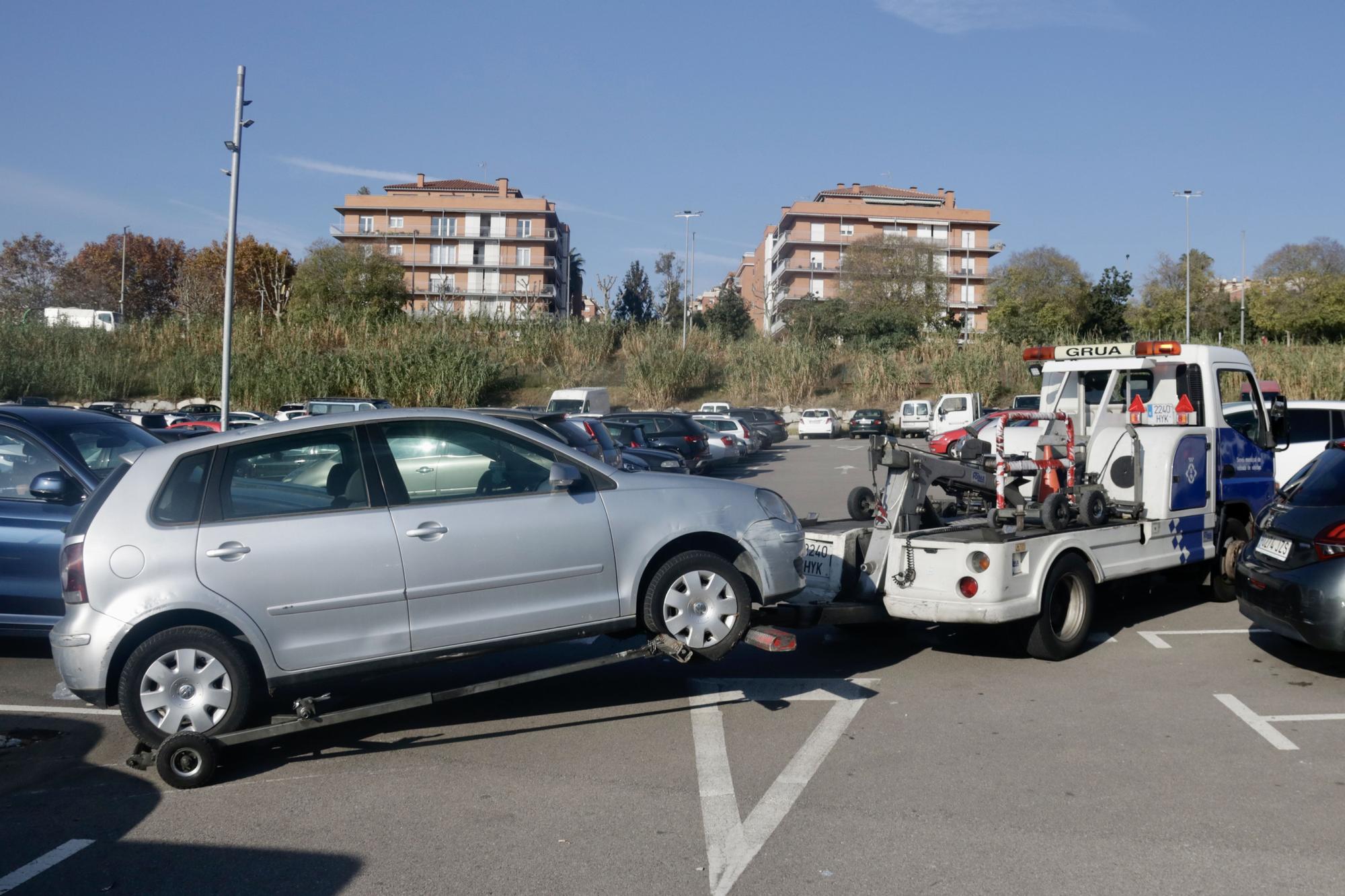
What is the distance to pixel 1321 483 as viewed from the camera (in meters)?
7.56

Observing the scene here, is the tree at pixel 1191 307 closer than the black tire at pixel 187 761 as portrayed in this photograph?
No

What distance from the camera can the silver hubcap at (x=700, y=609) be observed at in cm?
632

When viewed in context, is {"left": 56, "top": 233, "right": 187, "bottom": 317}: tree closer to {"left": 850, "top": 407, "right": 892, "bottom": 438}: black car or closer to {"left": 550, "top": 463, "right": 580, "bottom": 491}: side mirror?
{"left": 850, "top": 407, "right": 892, "bottom": 438}: black car

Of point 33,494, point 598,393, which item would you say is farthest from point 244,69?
point 33,494

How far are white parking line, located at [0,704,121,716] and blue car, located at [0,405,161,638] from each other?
0.71 m

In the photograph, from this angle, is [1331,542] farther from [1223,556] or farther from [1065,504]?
[1223,556]

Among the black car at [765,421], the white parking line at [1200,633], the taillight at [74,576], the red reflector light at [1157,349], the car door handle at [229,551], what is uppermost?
the red reflector light at [1157,349]

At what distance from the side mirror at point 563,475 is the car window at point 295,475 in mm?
992

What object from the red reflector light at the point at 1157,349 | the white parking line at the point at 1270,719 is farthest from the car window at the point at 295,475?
the red reflector light at the point at 1157,349

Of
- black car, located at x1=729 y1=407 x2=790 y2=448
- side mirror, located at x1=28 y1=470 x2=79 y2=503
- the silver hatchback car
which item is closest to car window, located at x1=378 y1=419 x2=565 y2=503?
the silver hatchback car

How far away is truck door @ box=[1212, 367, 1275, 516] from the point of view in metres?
9.36

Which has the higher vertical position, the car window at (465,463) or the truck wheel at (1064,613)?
the car window at (465,463)

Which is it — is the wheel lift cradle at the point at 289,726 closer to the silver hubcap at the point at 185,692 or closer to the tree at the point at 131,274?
the silver hubcap at the point at 185,692

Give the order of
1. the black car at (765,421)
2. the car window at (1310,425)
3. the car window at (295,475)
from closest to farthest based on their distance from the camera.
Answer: the car window at (295,475) < the car window at (1310,425) < the black car at (765,421)
